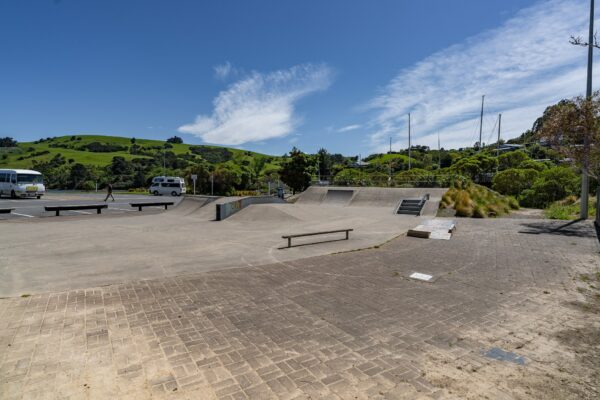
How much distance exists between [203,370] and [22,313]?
3.10 m

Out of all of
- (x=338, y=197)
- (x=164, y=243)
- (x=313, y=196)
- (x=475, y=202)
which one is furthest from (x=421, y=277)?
(x=313, y=196)

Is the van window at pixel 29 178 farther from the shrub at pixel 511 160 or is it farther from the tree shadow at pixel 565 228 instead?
the shrub at pixel 511 160

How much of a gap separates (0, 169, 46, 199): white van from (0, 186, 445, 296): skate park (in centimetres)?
1367

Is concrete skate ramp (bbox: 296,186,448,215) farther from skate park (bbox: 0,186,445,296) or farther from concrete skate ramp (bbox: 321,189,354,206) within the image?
skate park (bbox: 0,186,445,296)

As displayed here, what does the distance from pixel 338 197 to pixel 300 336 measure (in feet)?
66.7

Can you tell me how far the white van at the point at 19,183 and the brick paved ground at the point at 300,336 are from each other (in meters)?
29.5

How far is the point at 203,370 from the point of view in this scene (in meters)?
3.14

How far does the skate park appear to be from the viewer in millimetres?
6434

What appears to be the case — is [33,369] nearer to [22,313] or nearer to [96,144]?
[22,313]

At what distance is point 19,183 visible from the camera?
27.1 meters

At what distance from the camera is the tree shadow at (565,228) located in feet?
37.4

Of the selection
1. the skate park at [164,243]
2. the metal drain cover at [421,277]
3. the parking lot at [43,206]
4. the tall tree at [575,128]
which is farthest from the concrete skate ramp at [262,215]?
the tall tree at [575,128]

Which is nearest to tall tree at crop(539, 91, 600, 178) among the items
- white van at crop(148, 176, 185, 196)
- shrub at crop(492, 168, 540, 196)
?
shrub at crop(492, 168, 540, 196)

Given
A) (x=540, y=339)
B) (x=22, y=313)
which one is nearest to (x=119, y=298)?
(x=22, y=313)
